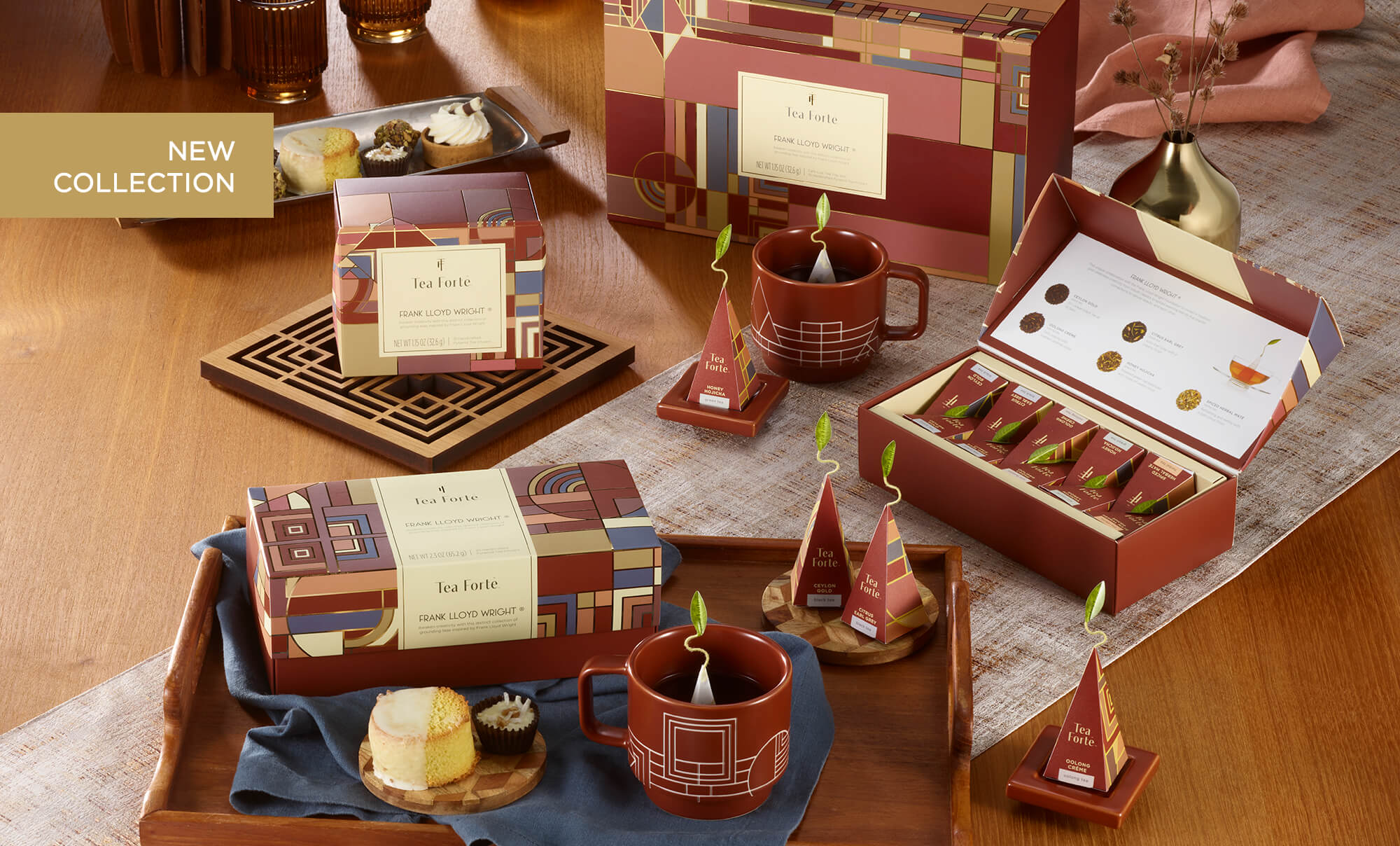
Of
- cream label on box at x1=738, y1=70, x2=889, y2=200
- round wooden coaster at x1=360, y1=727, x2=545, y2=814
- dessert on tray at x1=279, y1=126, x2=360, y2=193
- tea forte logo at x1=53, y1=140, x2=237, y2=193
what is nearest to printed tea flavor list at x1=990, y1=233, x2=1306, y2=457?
cream label on box at x1=738, y1=70, x2=889, y2=200

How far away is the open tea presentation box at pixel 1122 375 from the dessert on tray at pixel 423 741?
1.41ft

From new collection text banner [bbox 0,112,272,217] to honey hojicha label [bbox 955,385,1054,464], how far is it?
736 millimetres

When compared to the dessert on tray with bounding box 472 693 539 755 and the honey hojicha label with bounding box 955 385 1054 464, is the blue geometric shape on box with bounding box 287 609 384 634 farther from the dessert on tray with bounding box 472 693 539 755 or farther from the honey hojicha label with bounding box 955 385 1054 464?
the honey hojicha label with bounding box 955 385 1054 464

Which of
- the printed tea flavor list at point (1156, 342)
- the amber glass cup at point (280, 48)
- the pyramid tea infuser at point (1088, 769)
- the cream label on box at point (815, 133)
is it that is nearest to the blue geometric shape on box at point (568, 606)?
the pyramid tea infuser at point (1088, 769)

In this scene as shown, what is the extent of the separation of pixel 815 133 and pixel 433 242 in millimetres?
391

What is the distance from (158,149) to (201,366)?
1.32ft

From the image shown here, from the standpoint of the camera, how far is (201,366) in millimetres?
1286

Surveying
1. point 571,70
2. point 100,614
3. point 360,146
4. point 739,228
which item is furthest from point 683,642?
point 571,70

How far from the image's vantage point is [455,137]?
1.56m

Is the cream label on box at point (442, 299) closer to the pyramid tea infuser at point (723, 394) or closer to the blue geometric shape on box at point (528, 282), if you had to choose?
the blue geometric shape on box at point (528, 282)

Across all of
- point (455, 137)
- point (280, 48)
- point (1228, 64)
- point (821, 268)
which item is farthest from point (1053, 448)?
point (280, 48)

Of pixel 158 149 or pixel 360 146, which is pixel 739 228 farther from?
pixel 158 149

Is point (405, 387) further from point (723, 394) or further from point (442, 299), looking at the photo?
point (723, 394)

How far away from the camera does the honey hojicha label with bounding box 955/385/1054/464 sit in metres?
1.15
